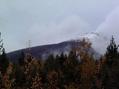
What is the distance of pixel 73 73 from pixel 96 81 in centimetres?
1188

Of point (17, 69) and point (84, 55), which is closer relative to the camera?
point (84, 55)

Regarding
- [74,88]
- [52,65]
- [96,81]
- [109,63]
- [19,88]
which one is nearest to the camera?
[74,88]

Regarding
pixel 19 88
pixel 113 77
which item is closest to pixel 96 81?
pixel 113 77

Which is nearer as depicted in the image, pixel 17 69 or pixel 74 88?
pixel 74 88

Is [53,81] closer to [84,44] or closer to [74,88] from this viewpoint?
[74,88]

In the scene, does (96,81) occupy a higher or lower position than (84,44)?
lower

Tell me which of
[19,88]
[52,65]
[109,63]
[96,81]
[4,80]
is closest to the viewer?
[4,80]

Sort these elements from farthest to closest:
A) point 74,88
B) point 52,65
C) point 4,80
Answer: point 52,65 → point 74,88 → point 4,80

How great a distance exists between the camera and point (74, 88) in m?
62.0

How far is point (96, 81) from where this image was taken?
66.4 meters

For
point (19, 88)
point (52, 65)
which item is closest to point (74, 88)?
point (19, 88)

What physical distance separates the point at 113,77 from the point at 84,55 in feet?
32.1

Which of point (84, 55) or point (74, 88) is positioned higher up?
point (84, 55)

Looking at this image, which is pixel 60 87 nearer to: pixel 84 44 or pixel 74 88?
pixel 74 88
